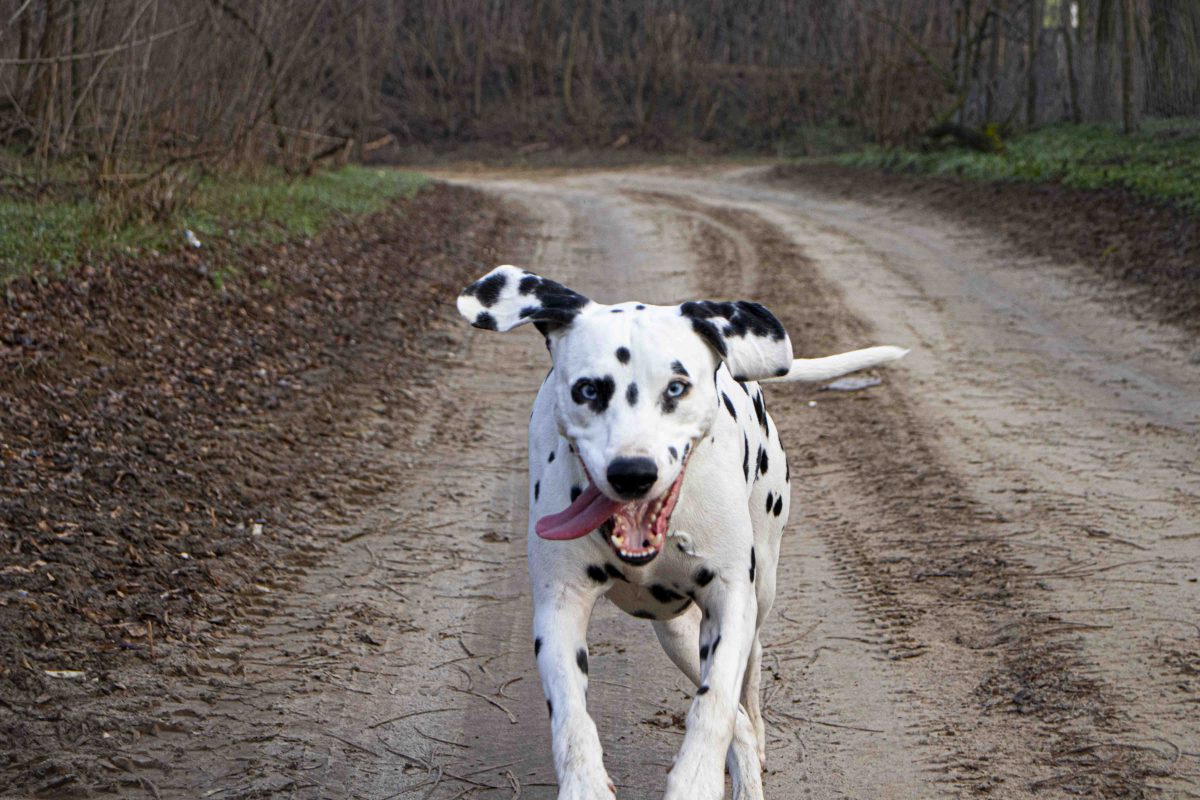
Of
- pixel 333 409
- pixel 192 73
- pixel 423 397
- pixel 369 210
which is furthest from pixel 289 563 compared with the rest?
pixel 369 210

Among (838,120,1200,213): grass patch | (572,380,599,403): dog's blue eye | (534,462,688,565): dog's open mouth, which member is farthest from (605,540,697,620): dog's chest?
(838,120,1200,213): grass patch

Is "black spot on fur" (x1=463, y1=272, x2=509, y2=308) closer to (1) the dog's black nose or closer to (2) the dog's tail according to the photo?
(1) the dog's black nose

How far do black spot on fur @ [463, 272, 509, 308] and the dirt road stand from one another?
162 cm

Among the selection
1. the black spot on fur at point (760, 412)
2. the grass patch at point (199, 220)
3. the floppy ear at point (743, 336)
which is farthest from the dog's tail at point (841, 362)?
the grass patch at point (199, 220)

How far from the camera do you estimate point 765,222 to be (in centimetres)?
1923

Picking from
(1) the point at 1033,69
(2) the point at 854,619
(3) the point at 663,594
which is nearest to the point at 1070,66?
(1) the point at 1033,69

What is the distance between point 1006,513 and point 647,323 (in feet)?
12.7

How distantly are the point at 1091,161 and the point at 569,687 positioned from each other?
1746 centimetres

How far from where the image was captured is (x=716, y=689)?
330 cm

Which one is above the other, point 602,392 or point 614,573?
point 602,392

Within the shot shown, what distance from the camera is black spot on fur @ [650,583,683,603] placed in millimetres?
3609

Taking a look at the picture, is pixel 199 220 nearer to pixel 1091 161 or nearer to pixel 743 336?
pixel 743 336

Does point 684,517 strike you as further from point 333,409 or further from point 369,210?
point 369,210

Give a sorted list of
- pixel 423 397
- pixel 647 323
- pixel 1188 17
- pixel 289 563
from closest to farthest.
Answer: pixel 647 323
pixel 289 563
pixel 423 397
pixel 1188 17
